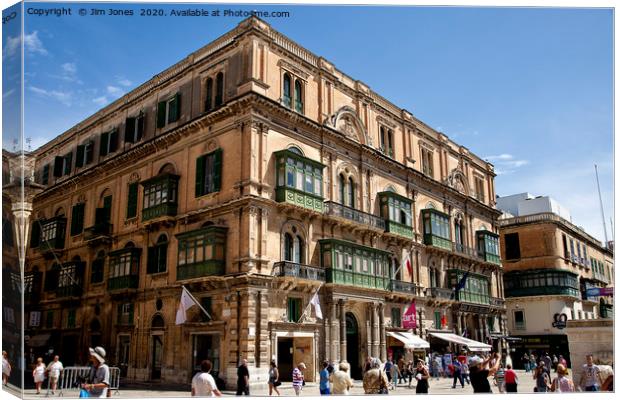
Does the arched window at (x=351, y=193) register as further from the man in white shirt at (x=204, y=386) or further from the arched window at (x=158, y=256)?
the man in white shirt at (x=204, y=386)

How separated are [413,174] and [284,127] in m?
12.5

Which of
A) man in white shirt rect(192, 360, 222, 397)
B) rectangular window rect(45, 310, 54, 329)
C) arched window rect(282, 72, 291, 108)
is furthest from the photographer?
rectangular window rect(45, 310, 54, 329)

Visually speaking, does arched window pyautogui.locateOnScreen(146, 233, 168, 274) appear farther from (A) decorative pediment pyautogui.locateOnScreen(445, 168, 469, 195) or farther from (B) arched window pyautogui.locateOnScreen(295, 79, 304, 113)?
(A) decorative pediment pyautogui.locateOnScreen(445, 168, 469, 195)

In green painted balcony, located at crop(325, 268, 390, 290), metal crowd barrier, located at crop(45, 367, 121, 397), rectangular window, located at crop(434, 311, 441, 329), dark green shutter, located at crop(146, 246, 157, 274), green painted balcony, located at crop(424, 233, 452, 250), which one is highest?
green painted balcony, located at crop(424, 233, 452, 250)

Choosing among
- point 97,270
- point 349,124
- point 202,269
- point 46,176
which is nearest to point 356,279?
point 202,269

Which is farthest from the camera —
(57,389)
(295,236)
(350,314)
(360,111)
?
(360,111)

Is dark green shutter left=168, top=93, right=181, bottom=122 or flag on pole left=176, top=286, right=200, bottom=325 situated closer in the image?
flag on pole left=176, top=286, right=200, bottom=325

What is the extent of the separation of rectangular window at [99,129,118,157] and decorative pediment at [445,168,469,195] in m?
23.3

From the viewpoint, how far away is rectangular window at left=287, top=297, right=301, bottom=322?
28297 mm

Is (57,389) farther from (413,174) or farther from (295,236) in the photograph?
(413,174)

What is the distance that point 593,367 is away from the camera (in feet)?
52.6

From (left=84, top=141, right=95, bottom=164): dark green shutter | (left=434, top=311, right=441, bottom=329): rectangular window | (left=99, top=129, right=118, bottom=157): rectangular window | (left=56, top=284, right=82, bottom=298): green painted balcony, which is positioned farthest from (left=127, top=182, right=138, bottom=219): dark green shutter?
(left=434, top=311, right=441, bottom=329): rectangular window

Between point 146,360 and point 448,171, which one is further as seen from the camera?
point 448,171

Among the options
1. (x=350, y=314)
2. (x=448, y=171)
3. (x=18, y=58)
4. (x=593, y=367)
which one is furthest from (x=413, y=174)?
(x=18, y=58)
